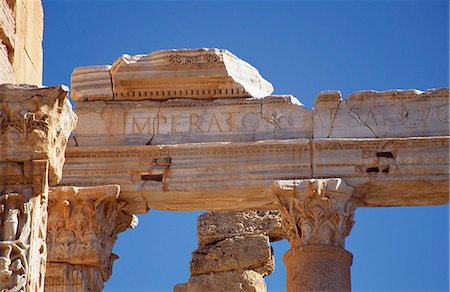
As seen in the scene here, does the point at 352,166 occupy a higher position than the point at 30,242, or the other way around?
the point at 352,166

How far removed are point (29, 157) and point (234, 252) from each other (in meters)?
14.5

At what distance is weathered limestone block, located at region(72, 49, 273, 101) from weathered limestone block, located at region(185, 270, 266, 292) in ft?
17.8

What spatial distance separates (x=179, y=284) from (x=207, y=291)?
118cm

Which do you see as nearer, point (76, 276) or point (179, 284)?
point (76, 276)

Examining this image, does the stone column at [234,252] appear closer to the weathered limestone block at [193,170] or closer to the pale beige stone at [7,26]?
the weathered limestone block at [193,170]

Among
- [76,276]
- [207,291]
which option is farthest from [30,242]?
[207,291]

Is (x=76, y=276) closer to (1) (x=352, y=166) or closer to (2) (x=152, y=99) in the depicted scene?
(2) (x=152, y=99)

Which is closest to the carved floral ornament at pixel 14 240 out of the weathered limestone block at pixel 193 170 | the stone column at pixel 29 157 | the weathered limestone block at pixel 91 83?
the stone column at pixel 29 157

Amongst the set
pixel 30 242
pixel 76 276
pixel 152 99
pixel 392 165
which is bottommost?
pixel 30 242

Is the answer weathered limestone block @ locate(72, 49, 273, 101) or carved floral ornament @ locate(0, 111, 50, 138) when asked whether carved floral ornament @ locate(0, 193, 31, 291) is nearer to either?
carved floral ornament @ locate(0, 111, 50, 138)

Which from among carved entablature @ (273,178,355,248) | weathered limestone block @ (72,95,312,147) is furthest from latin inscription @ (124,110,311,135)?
carved entablature @ (273,178,355,248)

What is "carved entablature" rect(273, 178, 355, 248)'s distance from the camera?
17.3 meters

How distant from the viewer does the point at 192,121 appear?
18312 millimetres

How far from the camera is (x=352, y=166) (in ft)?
58.0
